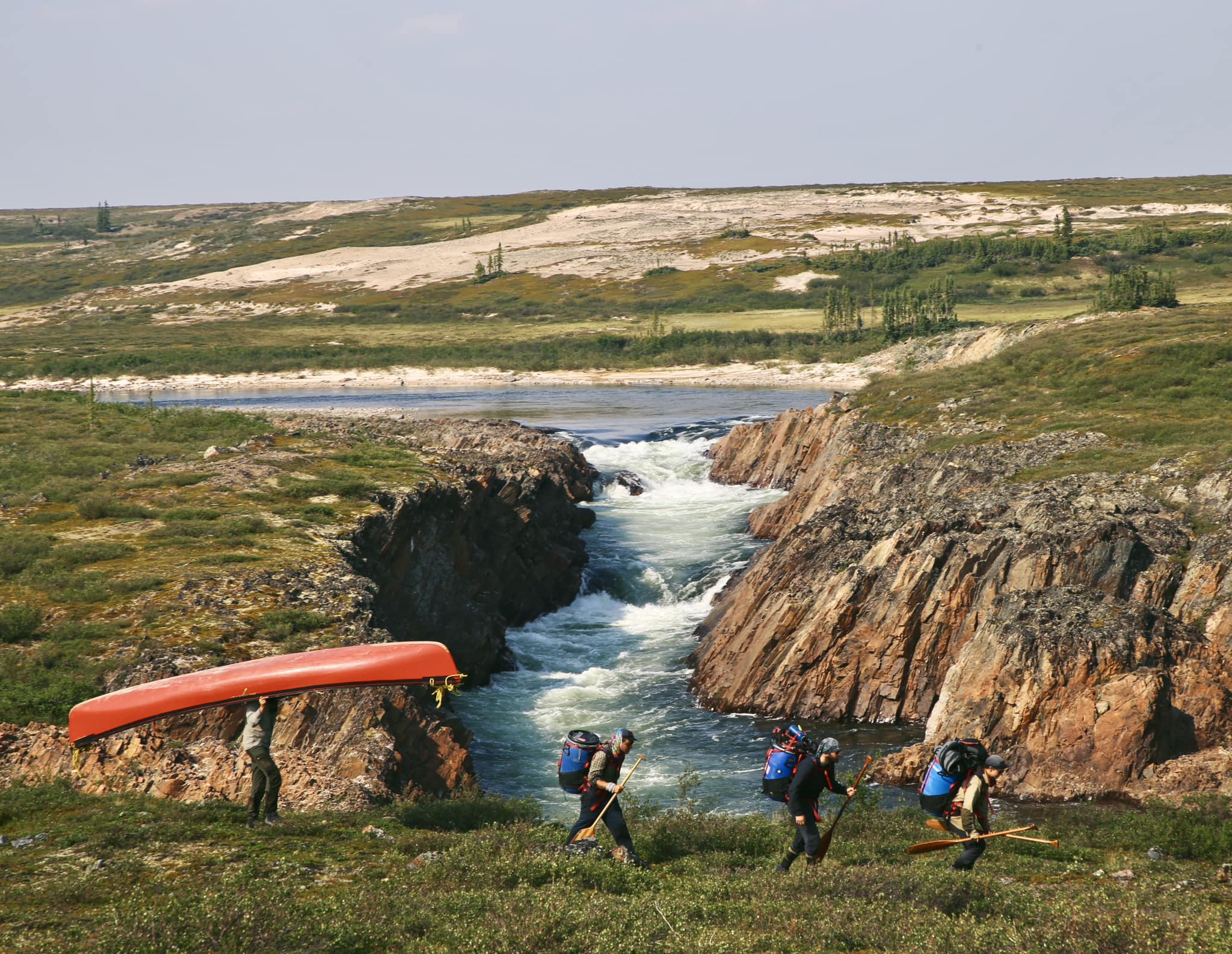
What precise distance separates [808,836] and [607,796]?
2812 mm

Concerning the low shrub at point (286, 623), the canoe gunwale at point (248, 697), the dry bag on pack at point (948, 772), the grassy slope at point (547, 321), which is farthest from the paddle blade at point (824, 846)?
the grassy slope at point (547, 321)

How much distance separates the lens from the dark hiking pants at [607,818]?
14453 millimetres

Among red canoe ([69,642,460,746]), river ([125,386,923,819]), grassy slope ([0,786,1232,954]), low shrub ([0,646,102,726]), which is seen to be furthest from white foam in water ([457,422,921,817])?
low shrub ([0,646,102,726])

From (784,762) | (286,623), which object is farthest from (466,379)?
(784,762)

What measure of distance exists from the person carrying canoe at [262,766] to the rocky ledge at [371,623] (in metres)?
2.43

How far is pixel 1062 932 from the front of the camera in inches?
431

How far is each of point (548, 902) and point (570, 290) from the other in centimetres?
17987

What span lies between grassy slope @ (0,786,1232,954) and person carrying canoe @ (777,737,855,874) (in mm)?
385

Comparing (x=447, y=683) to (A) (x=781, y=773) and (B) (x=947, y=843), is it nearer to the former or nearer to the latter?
(A) (x=781, y=773)

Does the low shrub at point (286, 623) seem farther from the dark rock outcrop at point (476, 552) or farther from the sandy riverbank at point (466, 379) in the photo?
the sandy riverbank at point (466, 379)

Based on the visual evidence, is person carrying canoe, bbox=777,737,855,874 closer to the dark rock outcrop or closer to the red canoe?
the red canoe

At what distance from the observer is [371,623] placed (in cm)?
2484

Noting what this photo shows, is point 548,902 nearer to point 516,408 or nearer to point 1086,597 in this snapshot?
point 1086,597

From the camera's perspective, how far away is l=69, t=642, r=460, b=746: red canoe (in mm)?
16562
